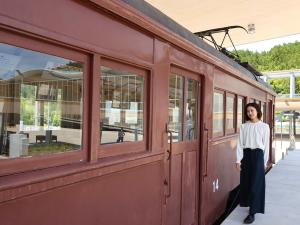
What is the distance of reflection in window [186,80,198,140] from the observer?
3.77 metres

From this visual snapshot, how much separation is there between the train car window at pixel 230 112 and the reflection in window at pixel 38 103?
361 cm

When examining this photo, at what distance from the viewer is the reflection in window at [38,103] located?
5.30 feet

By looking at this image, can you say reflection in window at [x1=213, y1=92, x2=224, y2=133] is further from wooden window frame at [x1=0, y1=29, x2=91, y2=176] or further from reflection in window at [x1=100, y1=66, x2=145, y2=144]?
wooden window frame at [x1=0, y1=29, x2=91, y2=176]

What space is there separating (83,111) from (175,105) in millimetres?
1509

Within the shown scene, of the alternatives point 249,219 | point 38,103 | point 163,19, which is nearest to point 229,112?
point 249,219

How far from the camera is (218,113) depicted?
4.82 m


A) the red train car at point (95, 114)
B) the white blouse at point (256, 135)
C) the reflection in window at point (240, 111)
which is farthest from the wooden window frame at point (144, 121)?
the reflection in window at point (240, 111)

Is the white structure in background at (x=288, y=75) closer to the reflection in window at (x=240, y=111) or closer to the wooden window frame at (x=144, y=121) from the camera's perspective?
the reflection in window at (x=240, y=111)

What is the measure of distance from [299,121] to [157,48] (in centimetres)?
3635

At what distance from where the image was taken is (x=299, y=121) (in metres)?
35.7

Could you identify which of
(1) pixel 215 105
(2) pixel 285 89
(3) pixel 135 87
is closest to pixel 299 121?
(2) pixel 285 89

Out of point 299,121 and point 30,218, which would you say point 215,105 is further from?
Answer: point 299,121

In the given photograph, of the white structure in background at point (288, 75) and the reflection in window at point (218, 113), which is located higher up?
the white structure in background at point (288, 75)

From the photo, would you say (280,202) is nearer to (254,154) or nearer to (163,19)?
(254,154)
